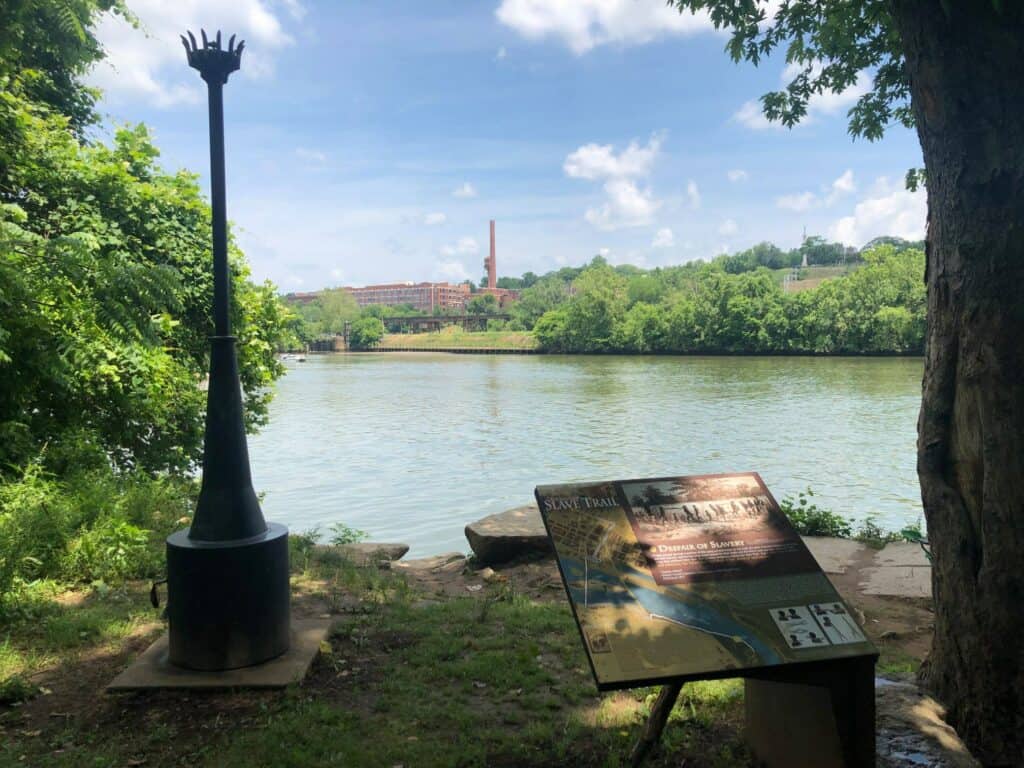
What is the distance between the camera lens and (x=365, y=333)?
11406 cm

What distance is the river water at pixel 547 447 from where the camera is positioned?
480 inches

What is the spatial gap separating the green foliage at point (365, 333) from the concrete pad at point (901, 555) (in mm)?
109340

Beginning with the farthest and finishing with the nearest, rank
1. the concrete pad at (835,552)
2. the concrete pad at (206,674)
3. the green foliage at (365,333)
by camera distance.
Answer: the green foliage at (365,333), the concrete pad at (835,552), the concrete pad at (206,674)

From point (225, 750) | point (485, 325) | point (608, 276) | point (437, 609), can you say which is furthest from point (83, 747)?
point (485, 325)

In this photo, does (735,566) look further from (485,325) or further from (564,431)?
Answer: (485,325)

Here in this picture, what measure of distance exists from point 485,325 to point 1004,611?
12543cm

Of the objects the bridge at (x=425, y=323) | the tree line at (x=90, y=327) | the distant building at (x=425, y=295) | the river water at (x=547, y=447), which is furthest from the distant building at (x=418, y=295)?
the tree line at (x=90, y=327)

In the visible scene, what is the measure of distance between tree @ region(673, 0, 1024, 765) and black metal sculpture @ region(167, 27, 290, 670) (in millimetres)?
3070

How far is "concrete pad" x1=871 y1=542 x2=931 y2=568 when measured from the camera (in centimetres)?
669

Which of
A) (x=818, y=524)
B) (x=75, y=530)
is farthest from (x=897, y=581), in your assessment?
(x=75, y=530)

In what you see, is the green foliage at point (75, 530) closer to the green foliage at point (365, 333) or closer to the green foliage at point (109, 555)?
the green foliage at point (109, 555)

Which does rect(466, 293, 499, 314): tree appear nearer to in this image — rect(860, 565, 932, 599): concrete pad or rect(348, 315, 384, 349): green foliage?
rect(348, 315, 384, 349): green foliage

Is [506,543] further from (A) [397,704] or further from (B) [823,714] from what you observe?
(B) [823,714]

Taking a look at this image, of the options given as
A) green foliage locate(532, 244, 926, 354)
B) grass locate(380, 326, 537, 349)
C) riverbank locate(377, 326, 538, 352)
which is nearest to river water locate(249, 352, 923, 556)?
green foliage locate(532, 244, 926, 354)
